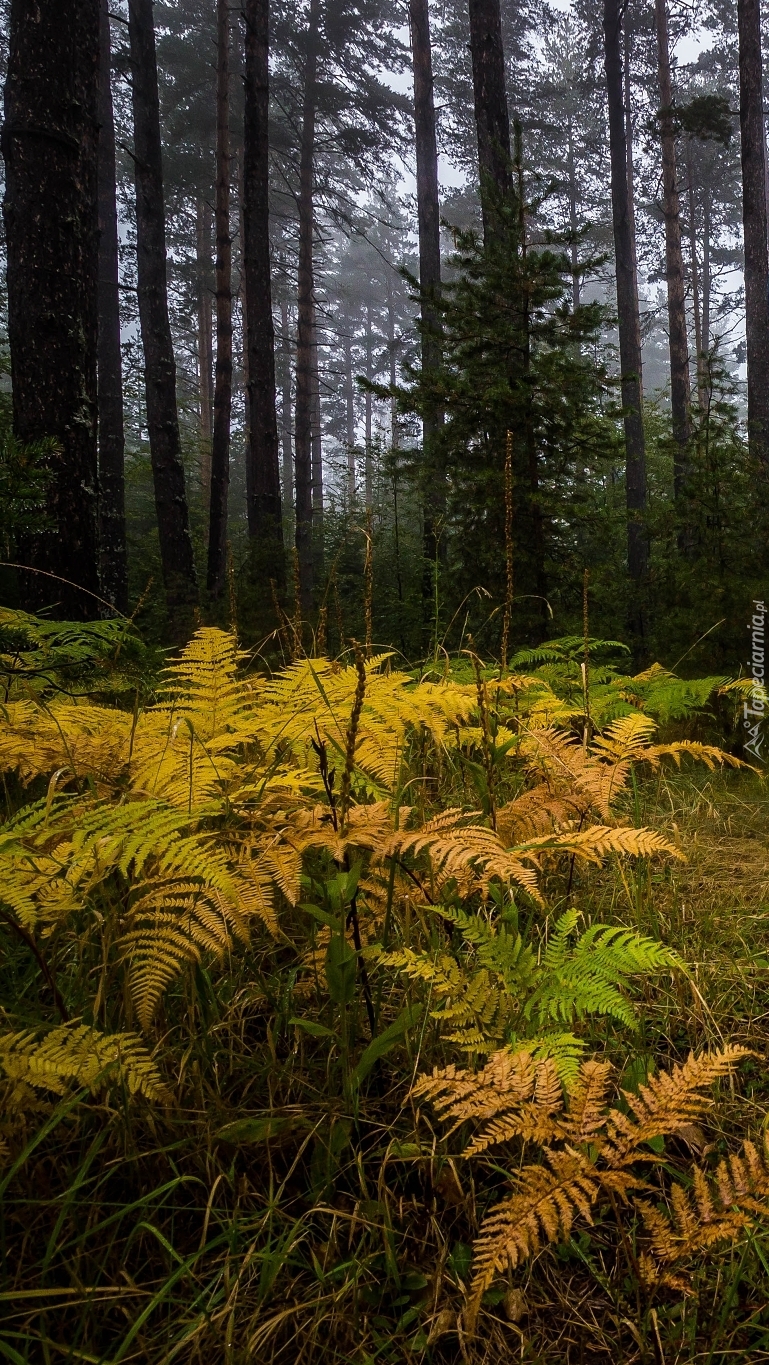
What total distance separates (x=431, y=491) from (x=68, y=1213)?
16.6 feet

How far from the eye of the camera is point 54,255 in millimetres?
3908

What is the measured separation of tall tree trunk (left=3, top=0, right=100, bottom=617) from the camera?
382 cm

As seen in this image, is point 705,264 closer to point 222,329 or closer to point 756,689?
point 222,329

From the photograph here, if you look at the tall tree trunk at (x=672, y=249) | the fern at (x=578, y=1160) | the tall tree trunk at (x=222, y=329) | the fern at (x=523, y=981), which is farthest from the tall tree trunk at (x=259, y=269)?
the fern at (x=578, y=1160)

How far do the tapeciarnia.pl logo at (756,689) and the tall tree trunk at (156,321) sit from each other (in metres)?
7.65

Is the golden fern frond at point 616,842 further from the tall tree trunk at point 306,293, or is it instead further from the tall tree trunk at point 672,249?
the tall tree trunk at point 672,249

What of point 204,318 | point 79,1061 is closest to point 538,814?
point 79,1061

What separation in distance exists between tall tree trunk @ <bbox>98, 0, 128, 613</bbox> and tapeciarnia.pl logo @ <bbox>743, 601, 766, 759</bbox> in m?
8.19

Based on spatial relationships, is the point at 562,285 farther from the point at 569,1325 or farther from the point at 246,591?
the point at 569,1325

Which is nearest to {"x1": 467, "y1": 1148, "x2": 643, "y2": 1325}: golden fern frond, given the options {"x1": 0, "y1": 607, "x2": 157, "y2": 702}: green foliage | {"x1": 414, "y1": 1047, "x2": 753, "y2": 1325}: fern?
{"x1": 414, "y1": 1047, "x2": 753, "y2": 1325}: fern

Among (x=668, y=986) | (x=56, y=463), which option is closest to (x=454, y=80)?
(x=56, y=463)

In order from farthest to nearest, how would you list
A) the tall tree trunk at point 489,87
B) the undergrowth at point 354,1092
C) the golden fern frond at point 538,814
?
the tall tree trunk at point 489,87, the golden fern frond at point 538,814, the undergrowth at point 354,1092

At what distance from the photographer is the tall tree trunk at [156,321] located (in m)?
10.2

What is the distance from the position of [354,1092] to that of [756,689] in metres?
2.64
